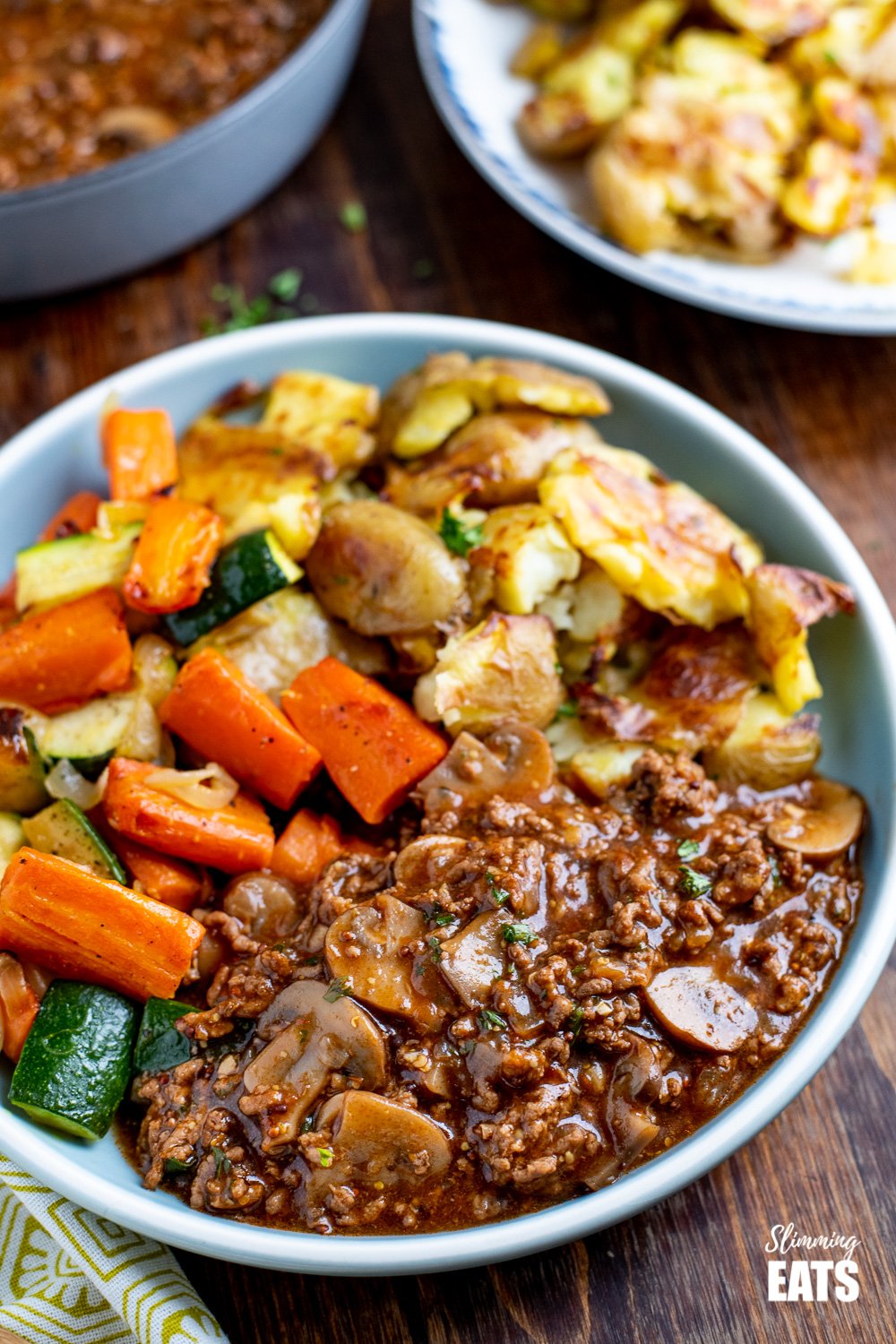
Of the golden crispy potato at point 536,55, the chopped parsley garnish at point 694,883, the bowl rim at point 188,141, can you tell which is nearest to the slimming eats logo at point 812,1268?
the chopped parsley garnish at point 694,883

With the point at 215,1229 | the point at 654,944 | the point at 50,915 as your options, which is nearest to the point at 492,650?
the point at 654,944

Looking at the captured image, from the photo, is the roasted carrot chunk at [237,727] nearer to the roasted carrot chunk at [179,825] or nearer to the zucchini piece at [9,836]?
the roasted carrot chunk at [179,825]

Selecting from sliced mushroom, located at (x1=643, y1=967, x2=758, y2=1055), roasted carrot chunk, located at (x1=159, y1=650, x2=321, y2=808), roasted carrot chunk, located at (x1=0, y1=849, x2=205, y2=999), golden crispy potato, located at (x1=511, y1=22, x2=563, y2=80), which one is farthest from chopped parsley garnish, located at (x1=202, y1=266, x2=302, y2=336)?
sliced mushroom, located at (x1=643, y1=967, x2=758, y2=1055)

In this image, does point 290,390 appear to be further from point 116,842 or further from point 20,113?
point 20,113

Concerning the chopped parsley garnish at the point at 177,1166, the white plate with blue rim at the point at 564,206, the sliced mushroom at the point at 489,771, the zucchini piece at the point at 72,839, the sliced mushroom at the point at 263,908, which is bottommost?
the chopped parsley garnish at the point at 177,1166

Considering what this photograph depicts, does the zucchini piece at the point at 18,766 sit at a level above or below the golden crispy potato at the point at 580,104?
below

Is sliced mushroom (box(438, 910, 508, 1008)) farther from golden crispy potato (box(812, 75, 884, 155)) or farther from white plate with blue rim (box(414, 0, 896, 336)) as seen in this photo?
golden crispy potato (box(812, 75, 884, 155))
